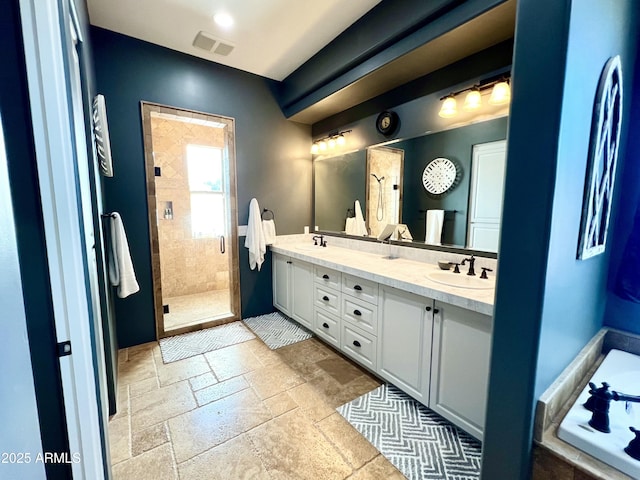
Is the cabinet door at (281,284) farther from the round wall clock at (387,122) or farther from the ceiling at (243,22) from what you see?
the ceiling at (243,22)

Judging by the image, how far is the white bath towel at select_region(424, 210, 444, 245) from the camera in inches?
92.0

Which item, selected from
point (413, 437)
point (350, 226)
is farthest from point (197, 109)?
point (413, 437)

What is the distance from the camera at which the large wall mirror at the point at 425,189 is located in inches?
78.6

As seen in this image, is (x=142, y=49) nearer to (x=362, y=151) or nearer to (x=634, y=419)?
(x=362, y=151)

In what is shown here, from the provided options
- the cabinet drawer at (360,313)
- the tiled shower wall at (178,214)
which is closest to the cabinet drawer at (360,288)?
the cabinet drawer at (360,313)

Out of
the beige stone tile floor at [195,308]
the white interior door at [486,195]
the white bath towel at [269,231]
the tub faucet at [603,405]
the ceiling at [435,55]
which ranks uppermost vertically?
the ceiling at [435,55]

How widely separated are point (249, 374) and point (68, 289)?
1.77 m

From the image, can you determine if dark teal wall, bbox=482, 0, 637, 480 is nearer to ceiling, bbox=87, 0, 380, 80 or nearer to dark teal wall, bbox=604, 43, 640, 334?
dark teal wall, bbox=604, 43, 640, 334

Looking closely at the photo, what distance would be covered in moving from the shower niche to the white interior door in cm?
69

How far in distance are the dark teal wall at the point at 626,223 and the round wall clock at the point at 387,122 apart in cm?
156

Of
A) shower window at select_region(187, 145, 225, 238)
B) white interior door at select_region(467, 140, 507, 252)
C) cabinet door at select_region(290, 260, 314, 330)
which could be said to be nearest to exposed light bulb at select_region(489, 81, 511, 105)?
white interior door at select_region(467, 140, 507, 252)

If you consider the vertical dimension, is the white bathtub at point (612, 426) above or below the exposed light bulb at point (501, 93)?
below

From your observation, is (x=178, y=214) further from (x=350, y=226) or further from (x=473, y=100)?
(x=473, y=100)

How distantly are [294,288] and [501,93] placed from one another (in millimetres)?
2511
